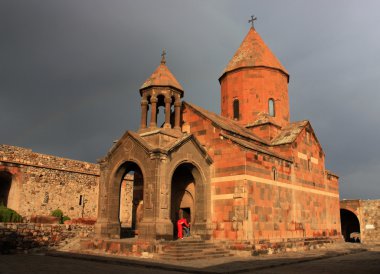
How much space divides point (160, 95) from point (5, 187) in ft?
36.5

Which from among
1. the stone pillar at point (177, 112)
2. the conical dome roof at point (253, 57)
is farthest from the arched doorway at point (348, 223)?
the stone pillar at point (177, 112)

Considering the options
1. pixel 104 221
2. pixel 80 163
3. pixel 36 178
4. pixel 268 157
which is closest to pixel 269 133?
pixel 268 157

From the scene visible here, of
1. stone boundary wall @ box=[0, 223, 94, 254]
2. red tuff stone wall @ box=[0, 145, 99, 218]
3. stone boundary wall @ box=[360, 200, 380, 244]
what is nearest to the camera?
stone boundary wall @ box=[0, 223, 94, 254]

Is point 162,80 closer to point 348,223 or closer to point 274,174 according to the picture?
point 274,174

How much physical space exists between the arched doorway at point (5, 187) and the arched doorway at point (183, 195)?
10.0 metres

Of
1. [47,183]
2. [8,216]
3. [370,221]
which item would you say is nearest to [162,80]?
[8,216]

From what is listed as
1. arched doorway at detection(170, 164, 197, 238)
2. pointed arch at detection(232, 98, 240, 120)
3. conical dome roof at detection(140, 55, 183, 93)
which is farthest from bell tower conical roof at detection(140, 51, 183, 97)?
pointed arch at detection(232, 98, 240, 120)

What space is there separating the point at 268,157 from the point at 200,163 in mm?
3383

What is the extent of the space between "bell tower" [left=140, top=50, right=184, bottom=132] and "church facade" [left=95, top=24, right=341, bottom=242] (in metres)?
0.05

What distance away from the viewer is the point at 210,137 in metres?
16.8

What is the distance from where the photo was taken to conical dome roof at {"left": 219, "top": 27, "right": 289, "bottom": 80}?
75.2 feet

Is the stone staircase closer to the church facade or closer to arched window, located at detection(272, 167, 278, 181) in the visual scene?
the church facade

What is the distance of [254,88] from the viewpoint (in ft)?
73.8

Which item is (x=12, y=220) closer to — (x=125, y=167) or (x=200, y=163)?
(x=125, y=167)
